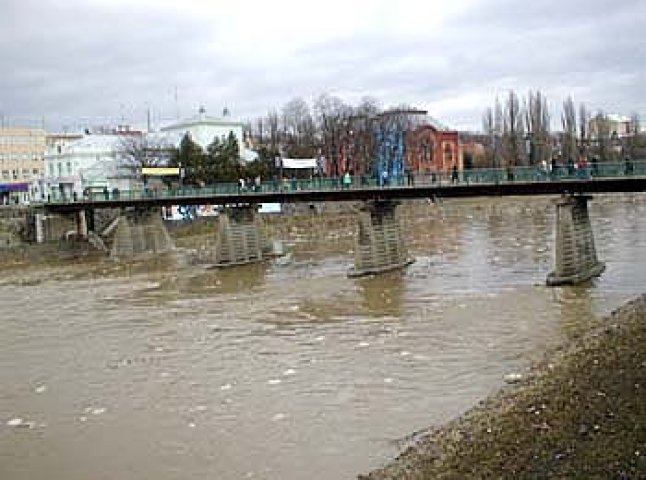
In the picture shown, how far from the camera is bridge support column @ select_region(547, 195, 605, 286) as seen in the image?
35344mm

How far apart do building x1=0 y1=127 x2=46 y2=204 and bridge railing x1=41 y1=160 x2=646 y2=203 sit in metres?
67.6

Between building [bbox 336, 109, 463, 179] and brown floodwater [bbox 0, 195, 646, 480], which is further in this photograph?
building [bbox 336, 109, 463, 179]

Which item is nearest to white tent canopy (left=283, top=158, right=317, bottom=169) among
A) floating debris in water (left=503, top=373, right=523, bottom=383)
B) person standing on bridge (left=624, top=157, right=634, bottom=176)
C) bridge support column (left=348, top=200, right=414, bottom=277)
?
bridge support column (left=348, top=200, right=414, bottom=277)

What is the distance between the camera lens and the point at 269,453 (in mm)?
16094

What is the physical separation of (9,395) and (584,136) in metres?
106

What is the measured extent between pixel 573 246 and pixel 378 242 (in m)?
12.1

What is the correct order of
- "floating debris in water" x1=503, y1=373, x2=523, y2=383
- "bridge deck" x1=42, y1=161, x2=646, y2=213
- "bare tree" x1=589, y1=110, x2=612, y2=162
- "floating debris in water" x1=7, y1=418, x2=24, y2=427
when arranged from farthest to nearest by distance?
"bare tree" x1=589, y1=110, x2=612, y2=162 → "bridge deck" x1=42, y1=161, x2=646, y2=213 → "floating debris in water" x1=503, y1=373, x2=523, y2=383 → "floating debris in water" x1=7, y1=418, x2=24, y2=427

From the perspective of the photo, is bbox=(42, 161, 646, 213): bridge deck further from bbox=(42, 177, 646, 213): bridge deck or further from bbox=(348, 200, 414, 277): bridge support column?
bbox=(348, 200, 414, 277): bridge support column

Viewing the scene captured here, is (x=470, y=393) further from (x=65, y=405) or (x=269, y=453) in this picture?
(x=65, y=405)

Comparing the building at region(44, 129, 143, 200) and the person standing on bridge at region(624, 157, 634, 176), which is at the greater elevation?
the building at region(44, 129, 143, 200)

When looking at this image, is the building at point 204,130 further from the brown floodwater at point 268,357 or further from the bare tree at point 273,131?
the brown floodwater at point 268,357

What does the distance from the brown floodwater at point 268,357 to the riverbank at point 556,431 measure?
1.57 m

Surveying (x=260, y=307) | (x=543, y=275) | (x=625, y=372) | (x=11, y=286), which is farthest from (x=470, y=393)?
(x=11, y=286)

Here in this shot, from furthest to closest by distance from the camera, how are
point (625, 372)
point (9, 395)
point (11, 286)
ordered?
point (11, 286) → point (9, 395) → point (625, 372)
